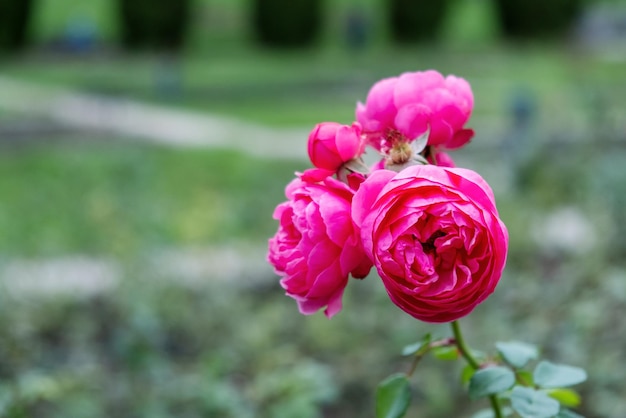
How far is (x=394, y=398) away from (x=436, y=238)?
35 centimetres

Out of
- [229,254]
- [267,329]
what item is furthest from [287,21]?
[267,329]

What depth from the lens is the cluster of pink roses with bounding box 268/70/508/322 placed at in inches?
38.8

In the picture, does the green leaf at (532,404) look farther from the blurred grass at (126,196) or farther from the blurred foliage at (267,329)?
the blurred grass at (126,196)

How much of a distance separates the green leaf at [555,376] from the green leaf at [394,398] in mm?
176

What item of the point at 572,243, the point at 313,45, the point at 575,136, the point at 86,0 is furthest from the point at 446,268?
the point at 86,0

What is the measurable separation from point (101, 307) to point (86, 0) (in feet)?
54.6

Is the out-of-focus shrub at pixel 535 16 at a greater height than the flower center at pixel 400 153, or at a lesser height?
lesser

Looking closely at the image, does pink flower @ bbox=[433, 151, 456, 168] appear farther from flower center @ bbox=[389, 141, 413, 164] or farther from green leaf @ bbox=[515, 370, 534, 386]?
green leaf @ bbox=[515, 370, 534, 386]

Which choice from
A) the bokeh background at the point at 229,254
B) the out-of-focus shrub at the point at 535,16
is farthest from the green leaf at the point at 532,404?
the out-of-focus shrub at the point at 535,16

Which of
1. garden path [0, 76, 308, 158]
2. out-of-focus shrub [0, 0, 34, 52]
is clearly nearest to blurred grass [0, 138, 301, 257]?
garden path [0, 76, 308, 158]

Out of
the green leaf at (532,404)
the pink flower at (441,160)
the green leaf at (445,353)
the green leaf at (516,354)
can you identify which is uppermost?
the pink flower at (441,160)

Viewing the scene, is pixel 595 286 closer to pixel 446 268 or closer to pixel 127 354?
pixel 127 354

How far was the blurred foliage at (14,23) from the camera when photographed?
14.9m

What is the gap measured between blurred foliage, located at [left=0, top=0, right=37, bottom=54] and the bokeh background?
3122 millimetres
